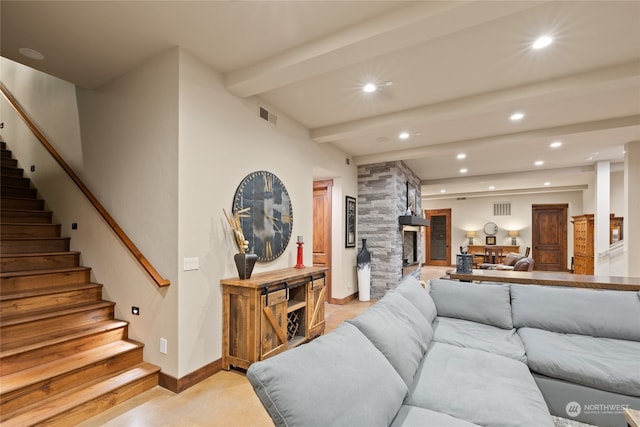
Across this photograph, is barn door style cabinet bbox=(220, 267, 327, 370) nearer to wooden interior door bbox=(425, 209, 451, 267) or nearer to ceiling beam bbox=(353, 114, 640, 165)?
ceiling beam bbox=(353, 114, 640, 165)

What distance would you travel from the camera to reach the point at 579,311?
249 cm

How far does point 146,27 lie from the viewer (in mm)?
2270

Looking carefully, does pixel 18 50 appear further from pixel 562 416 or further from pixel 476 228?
pixel 476 228

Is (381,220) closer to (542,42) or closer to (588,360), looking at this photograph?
(542,42)

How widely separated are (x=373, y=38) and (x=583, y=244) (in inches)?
338

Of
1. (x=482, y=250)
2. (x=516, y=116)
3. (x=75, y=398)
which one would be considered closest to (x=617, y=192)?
(x=482, y=250)

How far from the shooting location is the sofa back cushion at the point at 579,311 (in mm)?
2363

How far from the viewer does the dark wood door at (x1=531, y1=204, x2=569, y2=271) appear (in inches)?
376

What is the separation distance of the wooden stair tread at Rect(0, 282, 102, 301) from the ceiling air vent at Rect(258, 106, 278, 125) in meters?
2.51

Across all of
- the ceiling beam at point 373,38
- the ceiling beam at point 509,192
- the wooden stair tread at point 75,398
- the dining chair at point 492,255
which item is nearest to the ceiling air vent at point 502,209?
the ceiling beam at point 509,192

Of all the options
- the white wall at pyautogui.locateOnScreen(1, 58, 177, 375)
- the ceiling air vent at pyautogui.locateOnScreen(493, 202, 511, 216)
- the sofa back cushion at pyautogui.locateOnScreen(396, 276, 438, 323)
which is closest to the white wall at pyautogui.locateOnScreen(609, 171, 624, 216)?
the ceiling air vent at pyautogui.locateOnScreen(493, 202, 511, 216)

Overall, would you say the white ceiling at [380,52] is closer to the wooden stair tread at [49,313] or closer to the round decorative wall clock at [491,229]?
the wooden stair tread at [49,313]

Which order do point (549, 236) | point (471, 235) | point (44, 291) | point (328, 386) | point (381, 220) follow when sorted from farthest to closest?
1. point (471, 235)
2. point (549, 236)
3. point (381, 220)
4. point (44, 291)
5. point (328, 386)

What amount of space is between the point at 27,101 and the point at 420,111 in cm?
538
